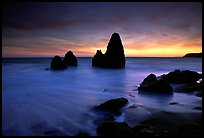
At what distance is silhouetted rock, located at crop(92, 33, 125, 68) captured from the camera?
4838cm

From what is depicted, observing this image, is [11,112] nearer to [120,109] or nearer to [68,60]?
[120,109]

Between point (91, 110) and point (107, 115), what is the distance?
1.36 metres

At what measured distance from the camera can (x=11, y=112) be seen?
8.29 meters

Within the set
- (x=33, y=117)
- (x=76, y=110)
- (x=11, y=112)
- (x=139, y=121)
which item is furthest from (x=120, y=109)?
(x=11, y=112)

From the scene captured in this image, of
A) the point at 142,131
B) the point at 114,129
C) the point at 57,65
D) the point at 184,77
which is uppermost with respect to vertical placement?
the point at 184,77

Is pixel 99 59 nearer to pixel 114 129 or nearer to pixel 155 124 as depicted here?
pixel 155 124

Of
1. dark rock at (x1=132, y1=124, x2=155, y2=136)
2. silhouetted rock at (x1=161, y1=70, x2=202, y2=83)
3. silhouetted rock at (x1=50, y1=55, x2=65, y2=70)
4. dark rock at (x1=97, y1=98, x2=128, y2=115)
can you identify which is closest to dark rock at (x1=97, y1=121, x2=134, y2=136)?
dark rock at (x1=132, y1=124, x2=155, y2=136)

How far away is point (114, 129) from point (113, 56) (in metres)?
44.1

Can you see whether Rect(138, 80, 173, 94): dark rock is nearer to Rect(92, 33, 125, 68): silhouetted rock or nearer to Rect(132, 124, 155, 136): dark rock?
Rect(132, 124, 155, 136): dark rock

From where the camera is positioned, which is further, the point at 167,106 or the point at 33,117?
the point at 167,106

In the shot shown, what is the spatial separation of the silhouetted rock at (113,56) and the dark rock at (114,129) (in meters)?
41.7

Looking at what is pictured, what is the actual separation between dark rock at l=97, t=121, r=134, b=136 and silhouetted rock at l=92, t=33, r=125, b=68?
41697 mm

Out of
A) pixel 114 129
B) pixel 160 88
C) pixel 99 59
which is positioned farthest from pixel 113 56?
pixel 114 129

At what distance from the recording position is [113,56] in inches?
1937
